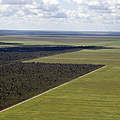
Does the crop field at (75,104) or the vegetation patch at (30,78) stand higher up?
the vegetation patch at (30,78)

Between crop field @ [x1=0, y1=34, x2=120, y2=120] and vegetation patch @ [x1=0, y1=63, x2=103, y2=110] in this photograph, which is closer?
crop field @ [x1=0, y1=34, x2=120, y2=120]

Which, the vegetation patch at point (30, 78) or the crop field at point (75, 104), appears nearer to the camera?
the crop field at point (75, 104)

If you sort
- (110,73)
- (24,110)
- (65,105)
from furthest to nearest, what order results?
(110,73) → (65,105) → (24,110)

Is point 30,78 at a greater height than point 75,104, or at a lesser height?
greater

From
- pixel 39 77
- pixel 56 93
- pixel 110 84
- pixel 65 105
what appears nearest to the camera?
pixel 65 105

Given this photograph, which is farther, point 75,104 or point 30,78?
point 30,78

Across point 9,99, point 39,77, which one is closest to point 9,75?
point 39,77

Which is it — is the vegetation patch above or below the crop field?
above

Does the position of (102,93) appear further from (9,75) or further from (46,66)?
(46,66)
